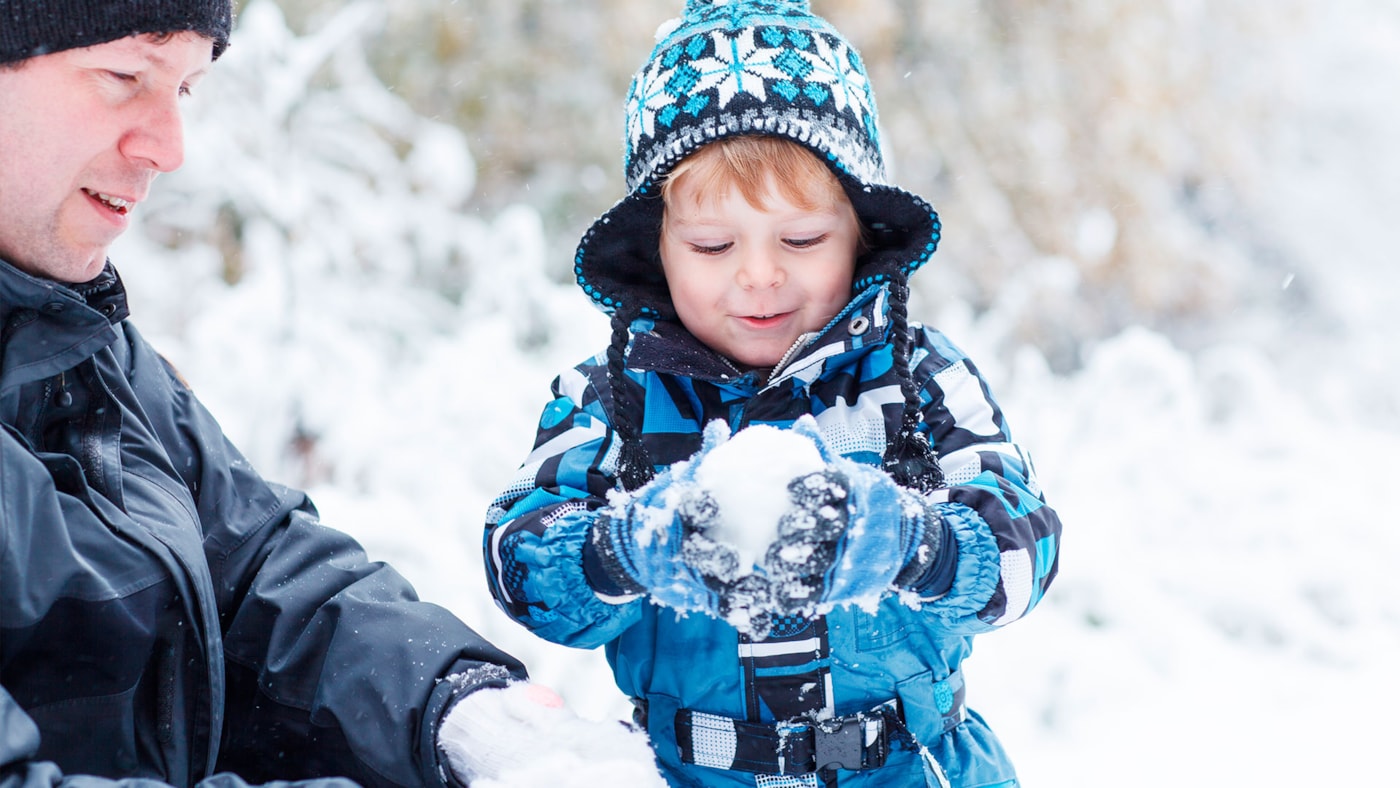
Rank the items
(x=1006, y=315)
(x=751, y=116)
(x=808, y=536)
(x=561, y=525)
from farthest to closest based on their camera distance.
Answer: (x=1006, y=315), (x=751, y=116), (x=561, y=525), (x=808, y=536)

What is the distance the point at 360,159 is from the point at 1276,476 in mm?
4051

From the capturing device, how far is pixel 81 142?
1.64 m

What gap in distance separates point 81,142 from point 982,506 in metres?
1.35

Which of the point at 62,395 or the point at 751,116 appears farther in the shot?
the point at 751,116

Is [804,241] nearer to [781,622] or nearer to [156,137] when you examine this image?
[781,622]

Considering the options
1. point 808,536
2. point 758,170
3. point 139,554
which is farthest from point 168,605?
point 758,170

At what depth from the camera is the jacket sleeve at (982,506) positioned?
158 centimetres

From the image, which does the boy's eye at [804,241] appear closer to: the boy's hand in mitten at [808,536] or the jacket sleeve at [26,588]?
the boy's hand in mitten at [808,536]

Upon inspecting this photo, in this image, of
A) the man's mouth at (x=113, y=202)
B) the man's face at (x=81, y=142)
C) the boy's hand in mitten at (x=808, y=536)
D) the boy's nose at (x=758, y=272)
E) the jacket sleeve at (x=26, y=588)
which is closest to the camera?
the jacket sleeve at (x=26, y=588)

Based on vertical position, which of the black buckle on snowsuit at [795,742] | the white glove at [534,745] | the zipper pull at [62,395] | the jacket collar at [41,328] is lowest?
the white glove at [534,745]

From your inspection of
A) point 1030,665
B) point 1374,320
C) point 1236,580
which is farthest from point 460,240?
point 1374,320

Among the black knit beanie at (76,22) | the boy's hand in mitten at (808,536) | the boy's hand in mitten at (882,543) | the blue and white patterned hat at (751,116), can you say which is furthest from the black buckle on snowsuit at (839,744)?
the black knit beanie at (76,22)

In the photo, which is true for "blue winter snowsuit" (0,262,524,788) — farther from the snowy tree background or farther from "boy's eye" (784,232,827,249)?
the snowy tree background

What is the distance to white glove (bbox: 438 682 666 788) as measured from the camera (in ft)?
4.91
